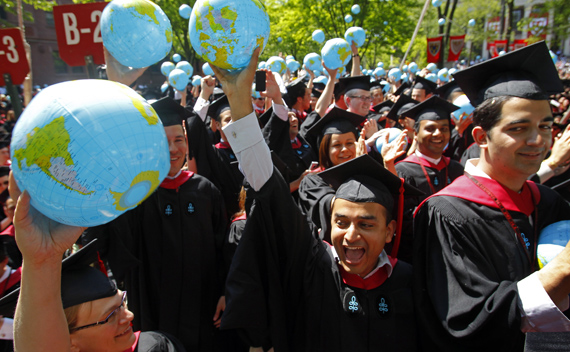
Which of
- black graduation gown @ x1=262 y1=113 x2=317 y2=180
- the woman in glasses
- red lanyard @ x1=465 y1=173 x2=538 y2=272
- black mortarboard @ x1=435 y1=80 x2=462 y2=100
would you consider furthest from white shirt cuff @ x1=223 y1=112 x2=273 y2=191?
black mortarboard @ x1=435 y1=80 x2=462 y2=100

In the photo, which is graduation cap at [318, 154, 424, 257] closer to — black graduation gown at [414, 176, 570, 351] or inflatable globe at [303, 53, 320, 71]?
black graduation gown at [414, 176, 570, 351]

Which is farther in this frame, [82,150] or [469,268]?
[469,268]

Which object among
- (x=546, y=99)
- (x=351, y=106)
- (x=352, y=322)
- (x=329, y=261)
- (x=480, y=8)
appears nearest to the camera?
(x=546, y=99)

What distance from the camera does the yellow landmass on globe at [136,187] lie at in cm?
111

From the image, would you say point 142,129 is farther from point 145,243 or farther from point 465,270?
point 145,243

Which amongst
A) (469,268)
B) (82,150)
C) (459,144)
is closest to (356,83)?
(459,144)

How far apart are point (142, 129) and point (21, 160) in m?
0.33

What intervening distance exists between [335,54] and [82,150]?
5391mm

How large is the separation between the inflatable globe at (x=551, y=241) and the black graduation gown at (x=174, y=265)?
2208 mm

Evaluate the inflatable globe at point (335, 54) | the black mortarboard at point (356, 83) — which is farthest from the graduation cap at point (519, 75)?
the inflatable globe at point (335, 54)

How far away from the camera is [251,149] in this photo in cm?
180

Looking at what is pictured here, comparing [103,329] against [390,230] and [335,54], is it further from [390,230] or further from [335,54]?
[335,54]

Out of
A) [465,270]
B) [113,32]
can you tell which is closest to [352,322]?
[465,270]

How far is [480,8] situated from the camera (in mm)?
36938
